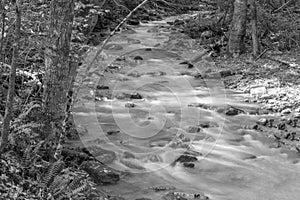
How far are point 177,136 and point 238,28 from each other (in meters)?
6.20

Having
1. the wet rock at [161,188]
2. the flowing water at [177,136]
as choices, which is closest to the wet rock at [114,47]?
the flowing water at [177,136]

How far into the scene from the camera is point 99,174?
19.7 ft

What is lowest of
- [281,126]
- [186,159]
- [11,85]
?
[186,159]

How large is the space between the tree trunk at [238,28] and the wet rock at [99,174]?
8.20 m

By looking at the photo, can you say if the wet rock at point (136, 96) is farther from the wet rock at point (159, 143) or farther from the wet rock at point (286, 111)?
the wet rock at point (286, 111)

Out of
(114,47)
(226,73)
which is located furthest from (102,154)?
(114,47)

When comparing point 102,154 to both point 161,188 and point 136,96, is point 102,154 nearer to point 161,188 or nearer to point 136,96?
point 161,188

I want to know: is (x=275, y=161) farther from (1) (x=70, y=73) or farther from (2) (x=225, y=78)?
(2) (x=225, y=78)

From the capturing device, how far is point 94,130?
8188 mm

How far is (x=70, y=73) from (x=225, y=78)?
22.3 feet

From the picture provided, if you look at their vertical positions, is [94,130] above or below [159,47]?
below

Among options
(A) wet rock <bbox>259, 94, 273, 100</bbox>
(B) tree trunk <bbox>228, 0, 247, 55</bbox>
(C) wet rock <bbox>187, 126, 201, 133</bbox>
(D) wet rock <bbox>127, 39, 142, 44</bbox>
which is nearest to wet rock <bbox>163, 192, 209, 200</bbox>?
(C) wet rock <bbox>187, 126, 201, 133</bbox>

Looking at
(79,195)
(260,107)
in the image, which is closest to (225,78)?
(260,107)

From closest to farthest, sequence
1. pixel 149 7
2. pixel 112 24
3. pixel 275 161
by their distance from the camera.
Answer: pixel 275 161 → pixel 112 24 → pixel 149 7
